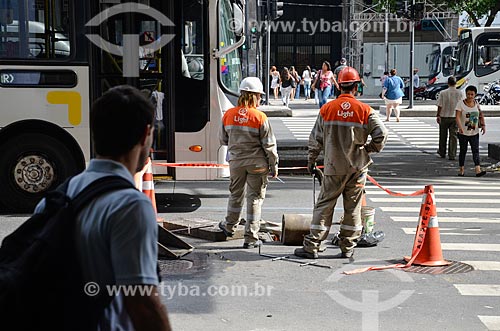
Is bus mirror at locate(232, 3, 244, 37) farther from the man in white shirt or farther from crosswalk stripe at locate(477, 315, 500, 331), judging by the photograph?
the man in white shirt

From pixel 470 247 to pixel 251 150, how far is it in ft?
8.91

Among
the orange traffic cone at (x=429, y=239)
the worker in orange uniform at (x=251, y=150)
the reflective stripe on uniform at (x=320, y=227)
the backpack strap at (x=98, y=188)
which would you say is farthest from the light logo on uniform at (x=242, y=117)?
the backpack strap at (x=98, y=188)

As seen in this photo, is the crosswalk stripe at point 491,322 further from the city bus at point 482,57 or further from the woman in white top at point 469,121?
the city bus at point 482,57

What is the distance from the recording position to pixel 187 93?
1180cm

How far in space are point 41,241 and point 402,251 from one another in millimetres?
6931

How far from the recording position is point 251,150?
9.14 metres

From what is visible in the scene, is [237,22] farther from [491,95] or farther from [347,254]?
[491,95]

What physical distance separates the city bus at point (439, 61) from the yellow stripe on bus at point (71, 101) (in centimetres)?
3381

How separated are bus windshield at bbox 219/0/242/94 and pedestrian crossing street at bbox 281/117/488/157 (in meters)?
8.64

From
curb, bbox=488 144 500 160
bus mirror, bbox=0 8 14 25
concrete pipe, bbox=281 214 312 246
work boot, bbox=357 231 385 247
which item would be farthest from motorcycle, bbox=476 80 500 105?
concrete pipe, bbox=281 214 312 246

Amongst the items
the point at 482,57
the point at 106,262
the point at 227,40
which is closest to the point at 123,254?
the point at 106,262

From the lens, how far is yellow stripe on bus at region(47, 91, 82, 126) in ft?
36.6

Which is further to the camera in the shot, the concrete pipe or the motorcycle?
the motorcycle

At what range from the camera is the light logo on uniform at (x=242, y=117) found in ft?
29.9
